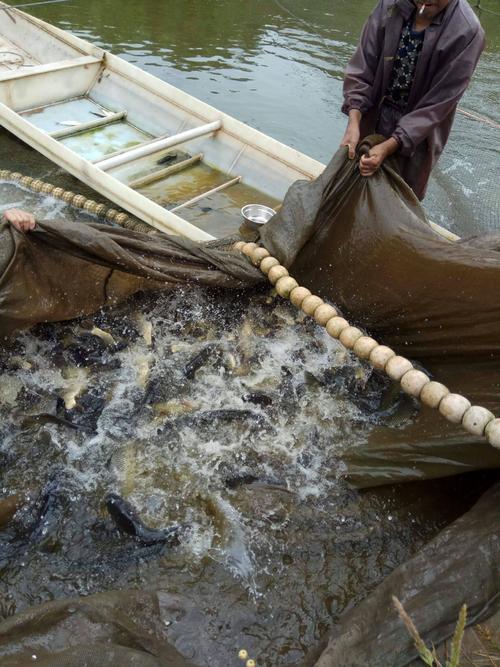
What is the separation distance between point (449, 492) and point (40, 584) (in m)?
2.38

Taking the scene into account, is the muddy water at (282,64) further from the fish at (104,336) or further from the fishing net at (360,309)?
the fish at (104,336)

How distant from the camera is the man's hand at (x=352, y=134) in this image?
3.90 metres

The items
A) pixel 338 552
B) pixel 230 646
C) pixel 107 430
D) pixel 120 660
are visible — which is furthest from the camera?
pixel 107 430

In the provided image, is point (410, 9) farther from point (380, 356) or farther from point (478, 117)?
point (478, 117)

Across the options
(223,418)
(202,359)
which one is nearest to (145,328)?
(202,359)

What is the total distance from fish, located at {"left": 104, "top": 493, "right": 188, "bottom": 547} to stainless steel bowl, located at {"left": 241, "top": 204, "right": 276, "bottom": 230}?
3.54 metres

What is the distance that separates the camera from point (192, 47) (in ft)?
41.0

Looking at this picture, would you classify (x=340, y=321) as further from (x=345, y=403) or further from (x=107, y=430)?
(x=107, y=430)

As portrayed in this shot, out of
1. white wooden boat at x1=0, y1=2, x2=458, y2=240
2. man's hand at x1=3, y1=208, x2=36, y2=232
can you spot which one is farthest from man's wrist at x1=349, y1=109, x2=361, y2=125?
man's hand at x1=3, y1=208, x2=36, y2=232

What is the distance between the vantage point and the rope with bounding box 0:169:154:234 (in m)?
6.28

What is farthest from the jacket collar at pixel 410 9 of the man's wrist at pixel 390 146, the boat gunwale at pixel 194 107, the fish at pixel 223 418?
the fish at pixel 223 418

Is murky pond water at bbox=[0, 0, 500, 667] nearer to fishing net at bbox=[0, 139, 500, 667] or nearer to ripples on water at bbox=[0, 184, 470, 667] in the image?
ripples on water at bbox=[0, 184, 470, 667]

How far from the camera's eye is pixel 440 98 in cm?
406

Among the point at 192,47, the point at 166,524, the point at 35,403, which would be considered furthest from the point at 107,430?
the point at 192,47
